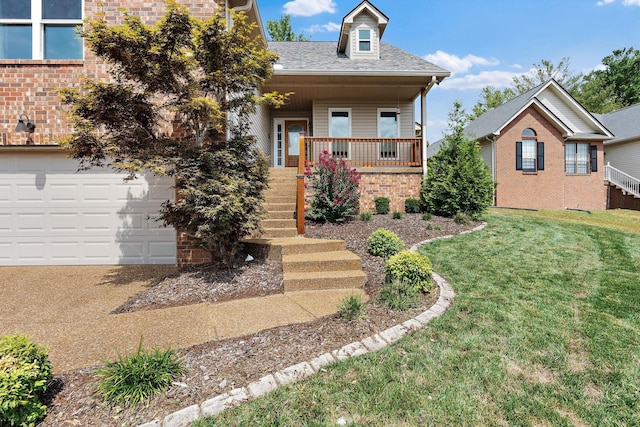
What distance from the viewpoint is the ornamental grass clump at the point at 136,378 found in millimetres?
2174

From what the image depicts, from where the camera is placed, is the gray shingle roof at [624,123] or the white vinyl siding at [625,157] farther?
the gray shingle roof at [624,123]

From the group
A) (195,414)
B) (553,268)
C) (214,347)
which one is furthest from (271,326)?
(553,268)

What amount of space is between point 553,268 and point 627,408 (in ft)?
11.4

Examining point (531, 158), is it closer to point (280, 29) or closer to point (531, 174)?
point (531, 174)

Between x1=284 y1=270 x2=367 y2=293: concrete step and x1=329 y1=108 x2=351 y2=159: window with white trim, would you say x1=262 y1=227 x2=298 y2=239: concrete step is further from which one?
x1=329 y1=108 x2=351 y2=159: window with white trim

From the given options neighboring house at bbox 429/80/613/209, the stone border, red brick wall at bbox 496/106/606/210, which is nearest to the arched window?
neighboring house at bbox 429/80/613/209

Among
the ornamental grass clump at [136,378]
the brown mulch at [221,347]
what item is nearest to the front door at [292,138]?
the brown mulch at [221,347]

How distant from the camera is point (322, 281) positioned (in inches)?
167

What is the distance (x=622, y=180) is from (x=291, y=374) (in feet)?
69.6

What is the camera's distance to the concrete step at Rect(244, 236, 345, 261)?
201 inches

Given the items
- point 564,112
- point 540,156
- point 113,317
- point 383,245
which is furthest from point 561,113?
point 113,317

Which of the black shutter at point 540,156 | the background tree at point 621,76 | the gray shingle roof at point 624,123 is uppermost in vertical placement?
the background tree at point 621,76

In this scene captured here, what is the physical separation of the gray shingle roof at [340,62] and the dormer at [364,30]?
40cm

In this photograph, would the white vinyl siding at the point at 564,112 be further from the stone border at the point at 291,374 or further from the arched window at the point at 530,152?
the stone border at the point at 291,374
